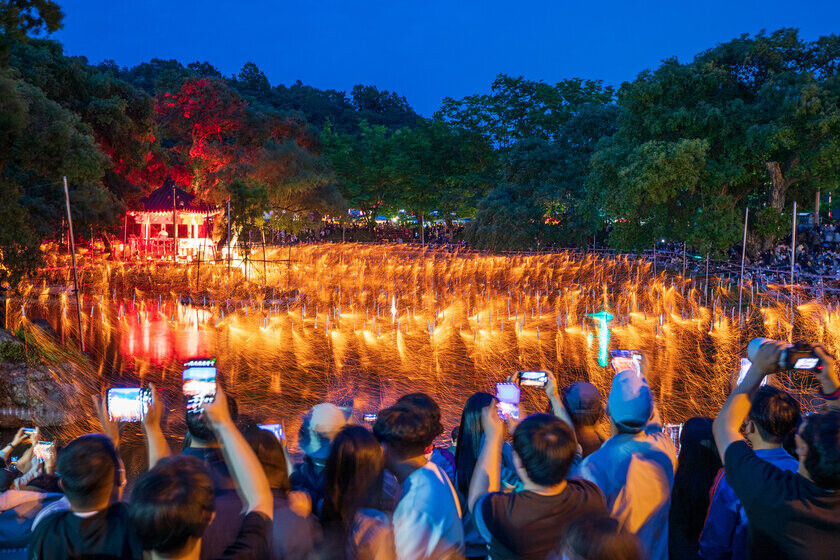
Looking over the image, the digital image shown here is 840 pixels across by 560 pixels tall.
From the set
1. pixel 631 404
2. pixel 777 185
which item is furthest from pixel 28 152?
pixel 777 185

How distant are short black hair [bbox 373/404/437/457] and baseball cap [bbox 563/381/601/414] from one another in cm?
91

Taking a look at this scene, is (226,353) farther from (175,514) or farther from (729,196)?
(729,196)

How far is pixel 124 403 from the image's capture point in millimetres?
3254

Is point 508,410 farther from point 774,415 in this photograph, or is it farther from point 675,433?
point 675,433

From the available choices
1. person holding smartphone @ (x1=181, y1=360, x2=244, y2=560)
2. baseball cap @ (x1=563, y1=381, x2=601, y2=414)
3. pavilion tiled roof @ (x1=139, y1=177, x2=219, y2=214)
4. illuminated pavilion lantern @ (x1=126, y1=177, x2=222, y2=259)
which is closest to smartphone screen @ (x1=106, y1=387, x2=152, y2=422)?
person holding smartphone @ (x1=181, y1=360, x2=244, y2=560)

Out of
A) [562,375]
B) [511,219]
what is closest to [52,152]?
[562,375]

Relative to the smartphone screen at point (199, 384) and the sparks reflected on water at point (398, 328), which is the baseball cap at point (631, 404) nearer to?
the smartphone screen at point (199, 384)

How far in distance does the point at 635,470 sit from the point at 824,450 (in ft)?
2.33

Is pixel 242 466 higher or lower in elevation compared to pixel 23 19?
lower

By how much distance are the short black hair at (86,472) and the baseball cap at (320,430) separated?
75 cm

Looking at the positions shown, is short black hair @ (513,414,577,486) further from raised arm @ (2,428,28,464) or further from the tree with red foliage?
the tree with red foliage

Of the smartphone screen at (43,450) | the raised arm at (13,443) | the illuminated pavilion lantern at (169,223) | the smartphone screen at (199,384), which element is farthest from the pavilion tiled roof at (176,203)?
the smartphone screen at (199,384)

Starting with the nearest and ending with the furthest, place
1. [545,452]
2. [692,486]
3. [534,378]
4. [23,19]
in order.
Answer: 1. [545,452]
2. [692,486]
3. [534,378]
4. [23,19]

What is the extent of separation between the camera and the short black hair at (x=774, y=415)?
8.96ft
